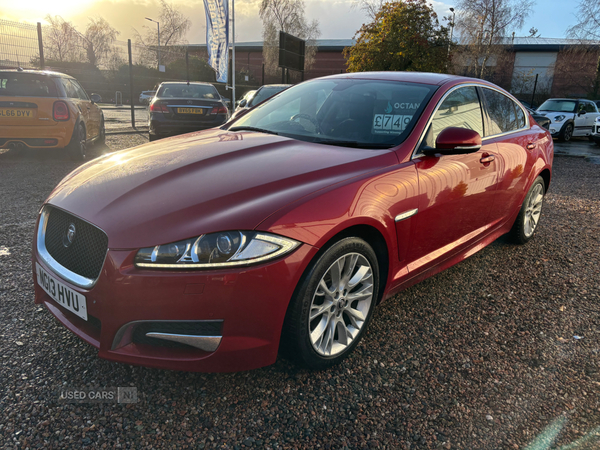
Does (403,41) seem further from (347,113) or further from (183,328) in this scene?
(183,328)

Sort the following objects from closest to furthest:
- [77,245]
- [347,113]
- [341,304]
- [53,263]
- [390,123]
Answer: [77,245], [53,263], [341,304], [390,123], [347,113]

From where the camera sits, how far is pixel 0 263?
3.42 m

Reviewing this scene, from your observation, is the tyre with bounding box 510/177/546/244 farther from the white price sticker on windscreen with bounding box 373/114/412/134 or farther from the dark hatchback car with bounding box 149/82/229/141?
the dark hatchback car with bounding box 149/82/229/141

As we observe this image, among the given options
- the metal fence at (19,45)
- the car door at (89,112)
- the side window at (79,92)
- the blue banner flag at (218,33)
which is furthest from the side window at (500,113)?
the blue banner flag at (218,33)

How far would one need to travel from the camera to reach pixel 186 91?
11.0m

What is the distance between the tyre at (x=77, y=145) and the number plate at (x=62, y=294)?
244 inches

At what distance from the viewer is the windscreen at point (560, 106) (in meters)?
16.3

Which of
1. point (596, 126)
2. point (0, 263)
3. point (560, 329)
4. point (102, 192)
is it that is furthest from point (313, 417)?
point (596, 126)

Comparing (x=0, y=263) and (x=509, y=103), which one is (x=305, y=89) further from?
(x=0, y=263)

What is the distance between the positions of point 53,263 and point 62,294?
0.61ft

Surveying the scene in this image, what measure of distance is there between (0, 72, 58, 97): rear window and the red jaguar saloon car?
554 cm

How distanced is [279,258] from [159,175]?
827 millimetres

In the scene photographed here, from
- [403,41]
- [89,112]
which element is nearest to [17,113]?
[89,112]

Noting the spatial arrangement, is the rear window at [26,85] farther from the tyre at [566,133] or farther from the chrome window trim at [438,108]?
the tyre at [566,133]
